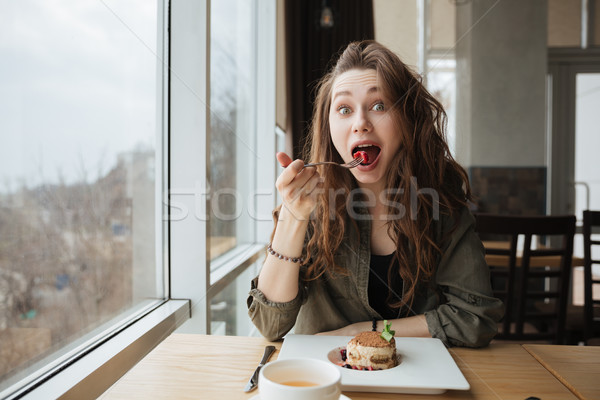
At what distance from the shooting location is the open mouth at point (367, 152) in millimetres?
1129

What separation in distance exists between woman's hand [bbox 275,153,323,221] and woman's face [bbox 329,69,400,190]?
0.49ft

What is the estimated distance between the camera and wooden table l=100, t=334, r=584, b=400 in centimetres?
66

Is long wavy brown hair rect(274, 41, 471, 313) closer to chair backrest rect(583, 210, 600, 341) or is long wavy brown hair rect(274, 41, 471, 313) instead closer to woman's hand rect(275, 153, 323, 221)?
woman's hand rect(275, 153, 323, 221)

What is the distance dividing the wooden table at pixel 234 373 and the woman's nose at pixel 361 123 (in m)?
0.55

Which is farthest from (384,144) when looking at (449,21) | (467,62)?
(449,21)

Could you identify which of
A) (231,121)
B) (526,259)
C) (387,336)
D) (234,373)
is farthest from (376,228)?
A: (231,121)

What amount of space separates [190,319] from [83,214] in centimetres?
67

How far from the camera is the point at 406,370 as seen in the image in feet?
2.31

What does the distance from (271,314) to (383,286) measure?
1.09 feet

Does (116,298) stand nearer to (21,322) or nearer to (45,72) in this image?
(21,322)

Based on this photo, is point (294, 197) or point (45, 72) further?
point (294, 197)

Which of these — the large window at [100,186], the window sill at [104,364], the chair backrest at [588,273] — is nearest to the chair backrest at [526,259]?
the chair backrest at [588,273]

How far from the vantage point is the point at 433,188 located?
1.18 m

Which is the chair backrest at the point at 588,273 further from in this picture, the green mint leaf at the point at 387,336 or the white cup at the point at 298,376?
the white cup at the point at 298,376
